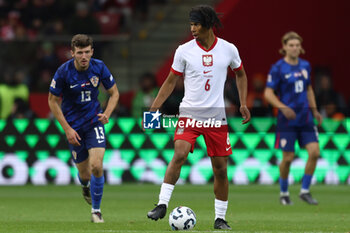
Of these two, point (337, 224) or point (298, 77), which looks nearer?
point (337, 224)

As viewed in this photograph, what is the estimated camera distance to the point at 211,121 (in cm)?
963

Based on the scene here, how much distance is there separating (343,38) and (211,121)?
1276 centimetres

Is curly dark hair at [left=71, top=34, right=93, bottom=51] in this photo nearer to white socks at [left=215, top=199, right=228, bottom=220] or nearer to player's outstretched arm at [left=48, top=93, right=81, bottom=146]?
player's outstretched arm at [left=48, top=93, right=81, bottom=146]

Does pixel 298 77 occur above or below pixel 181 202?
above

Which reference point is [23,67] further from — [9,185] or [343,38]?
[343,38]

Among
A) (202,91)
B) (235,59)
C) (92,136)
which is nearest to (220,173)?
(202,91)

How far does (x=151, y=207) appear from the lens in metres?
13.0

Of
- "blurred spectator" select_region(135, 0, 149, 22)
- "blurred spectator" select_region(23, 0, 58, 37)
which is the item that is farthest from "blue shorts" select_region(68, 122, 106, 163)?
"blurred spectator" select_region(135, 0, 149, 22)

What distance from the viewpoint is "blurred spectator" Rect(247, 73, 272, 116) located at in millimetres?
17531

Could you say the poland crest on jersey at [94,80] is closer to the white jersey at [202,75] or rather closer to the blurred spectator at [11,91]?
the white jersey at [202,75]

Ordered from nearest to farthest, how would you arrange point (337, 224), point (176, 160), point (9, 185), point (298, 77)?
point (176, 160)
point (337, 224)
point (298, 77)
point (9, 185)

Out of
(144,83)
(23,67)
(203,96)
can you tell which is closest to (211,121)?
(203,96)

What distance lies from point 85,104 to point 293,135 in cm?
378

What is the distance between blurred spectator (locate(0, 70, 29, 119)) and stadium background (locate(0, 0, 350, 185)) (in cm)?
10
